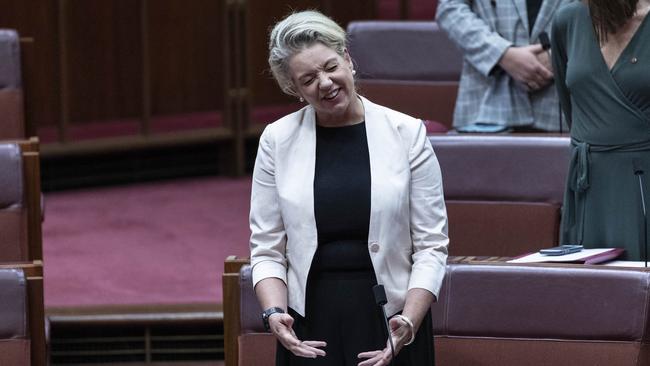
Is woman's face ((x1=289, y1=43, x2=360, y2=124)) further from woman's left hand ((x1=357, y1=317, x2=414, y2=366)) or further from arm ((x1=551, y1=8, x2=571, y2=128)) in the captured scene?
arm ((x1=551, y1=8, x2=571, y2=128))

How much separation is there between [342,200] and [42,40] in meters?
1.20

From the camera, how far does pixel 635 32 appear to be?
0.85 m

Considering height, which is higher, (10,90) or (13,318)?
(10,90)

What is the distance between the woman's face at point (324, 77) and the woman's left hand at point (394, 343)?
11 cm

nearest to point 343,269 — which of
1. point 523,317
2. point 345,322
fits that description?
point 345,322

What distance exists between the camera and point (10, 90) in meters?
1.36

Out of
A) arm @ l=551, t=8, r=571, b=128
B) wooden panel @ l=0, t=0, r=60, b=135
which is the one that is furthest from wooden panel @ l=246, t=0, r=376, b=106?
arm @ l=551, t=8, r=571, b=128

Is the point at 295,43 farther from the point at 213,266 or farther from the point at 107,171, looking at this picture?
the point at 107,171

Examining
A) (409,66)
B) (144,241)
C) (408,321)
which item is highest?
(409,66)

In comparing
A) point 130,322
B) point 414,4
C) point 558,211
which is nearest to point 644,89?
point 558,211

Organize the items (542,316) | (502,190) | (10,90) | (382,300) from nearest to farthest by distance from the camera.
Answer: (382,300) → (542,316) → (502,190) → (10,90)

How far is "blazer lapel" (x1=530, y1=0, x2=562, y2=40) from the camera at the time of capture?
1104 mm

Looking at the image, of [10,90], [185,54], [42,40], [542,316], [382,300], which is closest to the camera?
[382,300]

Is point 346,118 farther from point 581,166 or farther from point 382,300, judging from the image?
point 581,166
